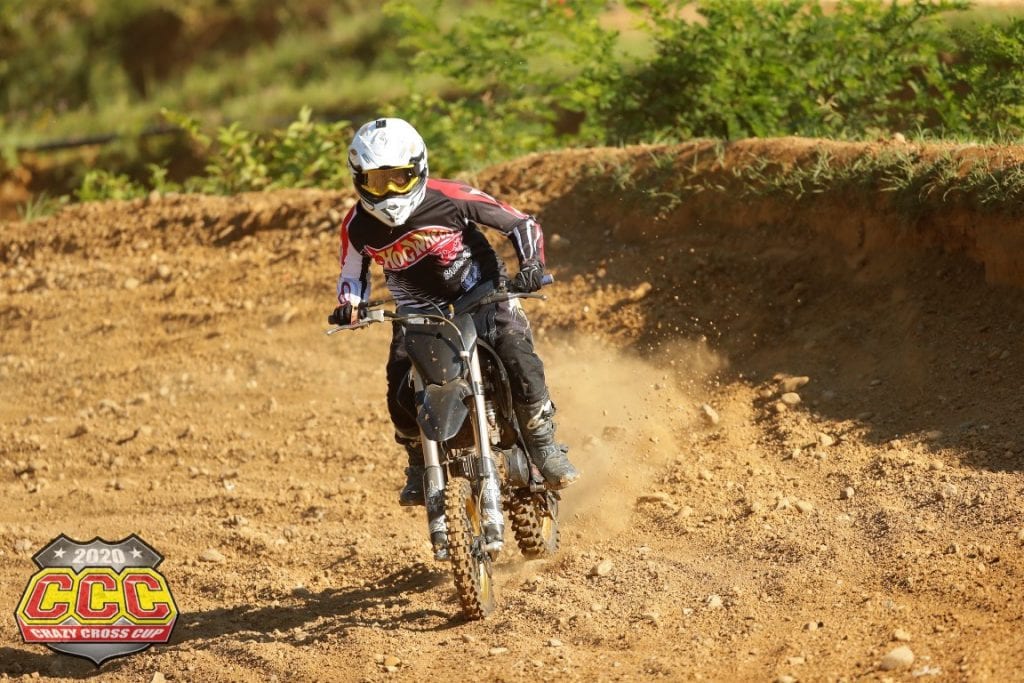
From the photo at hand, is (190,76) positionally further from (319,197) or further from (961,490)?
(961,490)

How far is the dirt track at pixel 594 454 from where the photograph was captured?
5.75 meters

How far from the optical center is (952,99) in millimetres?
9938

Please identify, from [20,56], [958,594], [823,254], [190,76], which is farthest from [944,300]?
[20,56]

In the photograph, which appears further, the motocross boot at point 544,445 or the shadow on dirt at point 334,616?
the motocross boot at point 544,445

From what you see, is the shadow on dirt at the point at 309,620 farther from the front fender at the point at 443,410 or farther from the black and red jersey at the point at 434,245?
the black and red jersey at the point at 434,245

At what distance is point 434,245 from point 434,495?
1233 mm

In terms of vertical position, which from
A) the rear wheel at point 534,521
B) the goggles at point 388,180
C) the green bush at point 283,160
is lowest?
the rear wheel at point 534,521

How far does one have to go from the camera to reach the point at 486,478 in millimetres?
5980

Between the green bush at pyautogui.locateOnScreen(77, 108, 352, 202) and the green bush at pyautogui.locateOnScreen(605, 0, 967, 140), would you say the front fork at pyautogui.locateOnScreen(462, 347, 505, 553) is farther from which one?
the green bush at pyautogui.locateOnScreen(77, 108, 352, 202)

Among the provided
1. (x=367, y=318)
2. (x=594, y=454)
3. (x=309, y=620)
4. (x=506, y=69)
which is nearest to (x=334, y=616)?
(x=309, y=620)

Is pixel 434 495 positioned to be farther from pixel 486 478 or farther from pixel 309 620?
pixel 309 620

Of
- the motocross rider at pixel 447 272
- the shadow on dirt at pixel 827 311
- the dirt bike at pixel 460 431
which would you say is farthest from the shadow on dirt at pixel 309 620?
the shadow on dirt at pixel 827 311

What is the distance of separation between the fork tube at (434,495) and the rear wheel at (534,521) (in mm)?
689

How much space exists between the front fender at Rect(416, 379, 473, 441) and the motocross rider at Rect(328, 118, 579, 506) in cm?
34
